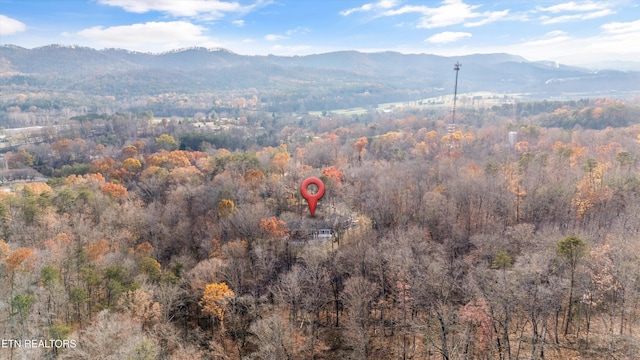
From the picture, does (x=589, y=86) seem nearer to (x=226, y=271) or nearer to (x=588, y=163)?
(x=588, y=163)

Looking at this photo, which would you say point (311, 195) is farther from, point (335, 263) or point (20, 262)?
point (20, 262)

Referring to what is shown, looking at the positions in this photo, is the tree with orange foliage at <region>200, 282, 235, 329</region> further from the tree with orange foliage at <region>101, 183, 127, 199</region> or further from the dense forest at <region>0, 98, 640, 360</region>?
the tree with orange foliage at <region>101, 183, 127, 199</region>

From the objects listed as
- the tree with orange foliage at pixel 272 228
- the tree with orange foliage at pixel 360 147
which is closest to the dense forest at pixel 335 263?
the tree with orange foliage at pixel 272 228

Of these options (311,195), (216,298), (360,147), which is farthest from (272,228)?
(360,147)

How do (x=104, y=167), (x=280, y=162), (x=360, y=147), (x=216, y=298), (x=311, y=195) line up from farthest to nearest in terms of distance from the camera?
(x=360, y=147)
(x=104, y=167)
(x=280, y=162)
(x=311, y=195)
(x=216, y=298)

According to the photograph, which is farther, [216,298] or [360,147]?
[360,147]

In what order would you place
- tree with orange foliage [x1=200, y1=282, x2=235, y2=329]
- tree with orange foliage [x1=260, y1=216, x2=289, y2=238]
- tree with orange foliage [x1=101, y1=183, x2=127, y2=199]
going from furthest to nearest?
tree with orange foliage [x1=101, y1=183, x2=127, y2=199]
tree with orange foliage [x1=260, y1=216, x2=289, y2=238]
tree with orange foliage [x1=200, y1=282, x2=235, y2=329]

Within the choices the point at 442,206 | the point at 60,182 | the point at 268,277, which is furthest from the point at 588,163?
the point at 60,182

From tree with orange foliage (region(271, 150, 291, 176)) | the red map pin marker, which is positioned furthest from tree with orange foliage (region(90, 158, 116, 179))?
the red map pin marker
